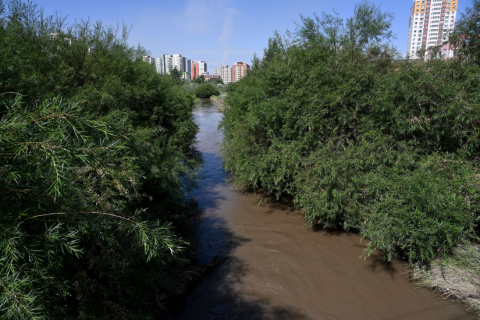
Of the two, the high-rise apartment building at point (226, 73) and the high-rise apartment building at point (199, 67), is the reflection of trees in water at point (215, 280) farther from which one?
the high-rise apartment building at point (199, 67)

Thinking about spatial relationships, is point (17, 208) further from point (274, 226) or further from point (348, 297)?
point (274, 226)

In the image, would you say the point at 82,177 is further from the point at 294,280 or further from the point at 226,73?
the point at 226,73

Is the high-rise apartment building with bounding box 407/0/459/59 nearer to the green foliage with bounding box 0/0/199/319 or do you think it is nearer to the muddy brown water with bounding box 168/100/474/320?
the muddy brown water with bounding box 168/100/474/320

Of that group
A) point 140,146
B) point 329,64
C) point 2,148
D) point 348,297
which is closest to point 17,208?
point 2,148

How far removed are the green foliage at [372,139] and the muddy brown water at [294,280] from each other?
58 centimetres

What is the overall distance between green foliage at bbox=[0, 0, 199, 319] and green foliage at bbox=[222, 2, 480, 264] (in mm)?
3217

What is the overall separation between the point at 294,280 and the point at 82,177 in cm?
456

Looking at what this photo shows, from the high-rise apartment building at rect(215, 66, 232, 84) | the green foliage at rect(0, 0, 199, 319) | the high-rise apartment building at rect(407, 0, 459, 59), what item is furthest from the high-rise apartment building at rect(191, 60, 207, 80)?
the green foliage at rect(0, 0, 199, 319)

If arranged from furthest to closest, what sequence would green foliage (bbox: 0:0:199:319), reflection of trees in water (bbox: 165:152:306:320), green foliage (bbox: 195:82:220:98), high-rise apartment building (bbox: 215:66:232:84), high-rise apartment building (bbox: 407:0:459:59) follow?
1. high-rise apartment building (bbox: 215:66:232:84)
2. high-rise apartment building (bbox: 407:0:459:59)
3. green foliage (bbox: 195:82:220:98)
4. reflection of trees in water (bbox: 165:152:306:320)
5. green foliage (bbox: 0:0:199:319)

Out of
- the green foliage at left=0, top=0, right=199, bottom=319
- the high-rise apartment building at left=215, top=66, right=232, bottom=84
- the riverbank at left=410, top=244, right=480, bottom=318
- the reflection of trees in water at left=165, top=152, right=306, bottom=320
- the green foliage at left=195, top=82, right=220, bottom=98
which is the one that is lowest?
the reflection of trees in water at left=165, top=152, right=306, bottom=320

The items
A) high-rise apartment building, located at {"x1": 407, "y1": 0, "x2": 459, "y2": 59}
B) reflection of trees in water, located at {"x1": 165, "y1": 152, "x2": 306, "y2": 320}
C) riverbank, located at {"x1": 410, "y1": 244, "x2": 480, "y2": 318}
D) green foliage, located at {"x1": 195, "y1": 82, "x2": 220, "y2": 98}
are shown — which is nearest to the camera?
riverbank, located at {"x1": 410, "y1": 244, "x2": 480, "y2": 318}

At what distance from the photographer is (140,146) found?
5664 mm

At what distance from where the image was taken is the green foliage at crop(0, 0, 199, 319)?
171 cm

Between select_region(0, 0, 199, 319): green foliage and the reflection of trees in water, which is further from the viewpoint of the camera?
the reflection of trees in water
